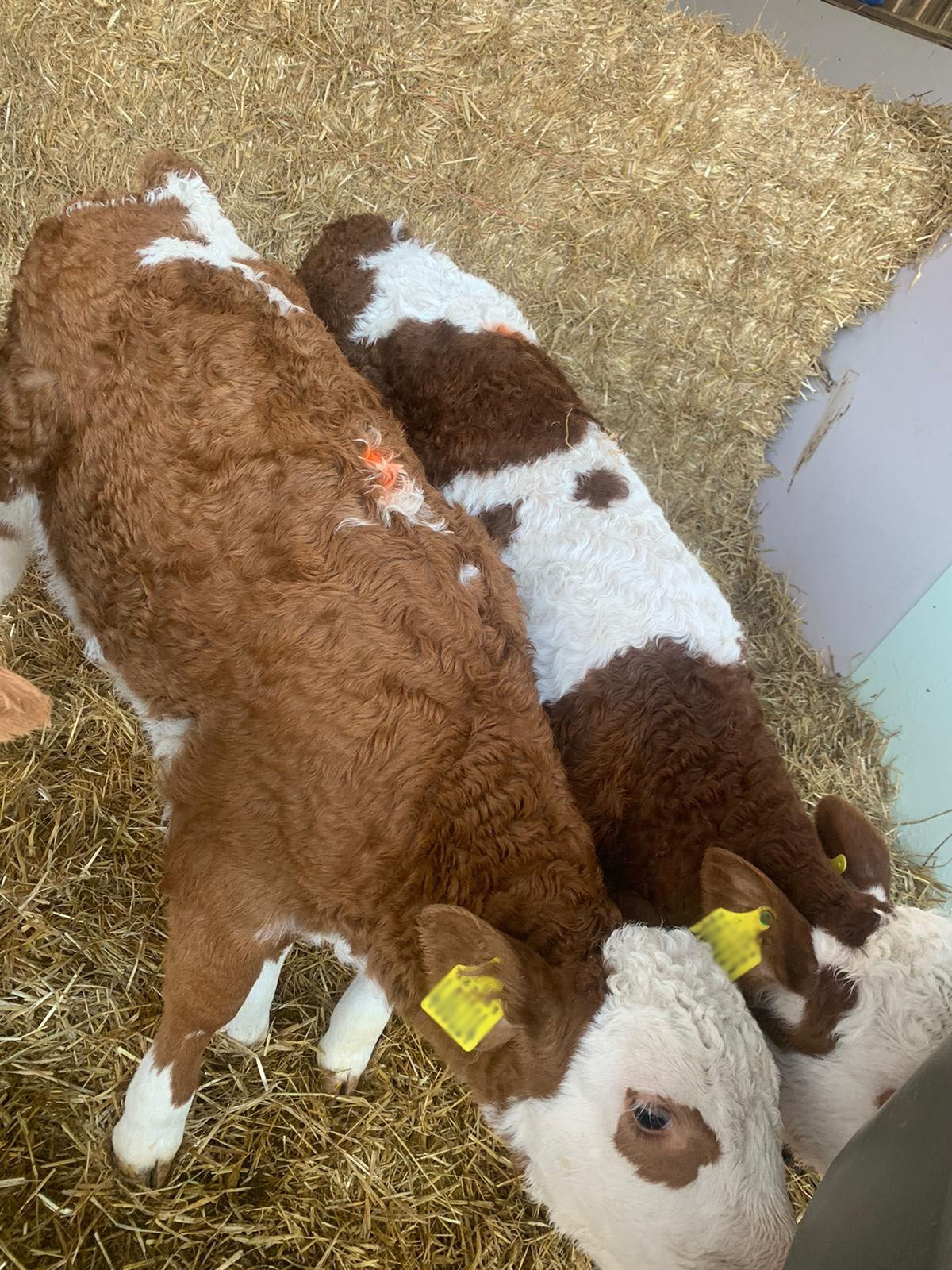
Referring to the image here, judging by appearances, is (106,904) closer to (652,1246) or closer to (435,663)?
(435,663)

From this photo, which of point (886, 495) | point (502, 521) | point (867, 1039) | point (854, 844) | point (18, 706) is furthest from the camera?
point (886, 495)

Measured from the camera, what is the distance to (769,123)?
4305 millimetres

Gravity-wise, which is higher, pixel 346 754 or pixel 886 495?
pixel 886 495

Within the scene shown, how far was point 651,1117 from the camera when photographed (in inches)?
72.0

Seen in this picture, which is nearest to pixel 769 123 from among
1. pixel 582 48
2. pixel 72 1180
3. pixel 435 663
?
pixel 582 48

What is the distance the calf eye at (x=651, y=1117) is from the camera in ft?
5.95

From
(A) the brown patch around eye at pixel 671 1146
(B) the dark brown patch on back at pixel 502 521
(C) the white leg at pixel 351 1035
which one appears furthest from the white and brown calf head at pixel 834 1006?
(B) the dark brown patch on back at pixel 502 521

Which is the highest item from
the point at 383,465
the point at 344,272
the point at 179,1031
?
the point at 383,465

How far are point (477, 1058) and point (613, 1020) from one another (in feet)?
1.21

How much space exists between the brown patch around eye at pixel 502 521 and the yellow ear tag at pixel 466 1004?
1.78 metres

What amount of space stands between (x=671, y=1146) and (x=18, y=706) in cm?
166

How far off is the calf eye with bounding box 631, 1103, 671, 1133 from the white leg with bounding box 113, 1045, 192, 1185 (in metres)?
1.33

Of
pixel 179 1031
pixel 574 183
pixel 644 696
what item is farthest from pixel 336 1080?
pixel 574 183

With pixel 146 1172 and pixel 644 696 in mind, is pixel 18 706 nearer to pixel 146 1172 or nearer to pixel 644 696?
pixel 146 1172
